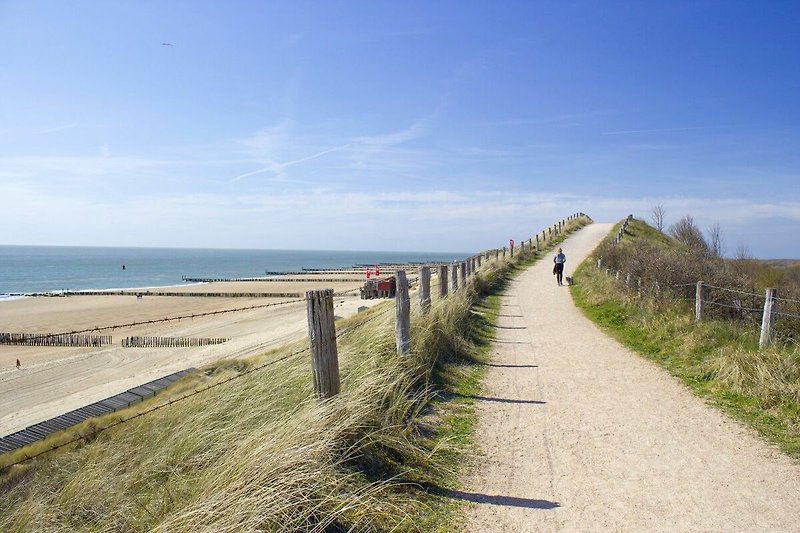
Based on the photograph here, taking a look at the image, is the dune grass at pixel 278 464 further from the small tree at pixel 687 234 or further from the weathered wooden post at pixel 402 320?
the small tree at pixel 687 234

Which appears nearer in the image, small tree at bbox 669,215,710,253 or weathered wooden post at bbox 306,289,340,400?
weathered wooden post at bbox 306,289,340,400

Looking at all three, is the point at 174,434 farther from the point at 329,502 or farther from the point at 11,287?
the point at 11,287

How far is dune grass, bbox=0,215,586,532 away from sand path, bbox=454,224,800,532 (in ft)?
1.50

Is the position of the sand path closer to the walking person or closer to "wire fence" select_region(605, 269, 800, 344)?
"wire fence" select_region(605, 269, 800, 344)

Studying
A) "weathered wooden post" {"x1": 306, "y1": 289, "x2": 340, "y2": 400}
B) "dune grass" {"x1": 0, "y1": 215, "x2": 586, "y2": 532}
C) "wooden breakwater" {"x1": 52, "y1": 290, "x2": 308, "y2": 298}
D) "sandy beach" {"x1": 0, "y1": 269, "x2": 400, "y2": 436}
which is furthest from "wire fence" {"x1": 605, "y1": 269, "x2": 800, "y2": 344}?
"wooden breakwater" {"x1": 52, "y1": 290, "x2": 308, "y2": 298}

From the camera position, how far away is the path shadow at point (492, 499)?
14.1ft

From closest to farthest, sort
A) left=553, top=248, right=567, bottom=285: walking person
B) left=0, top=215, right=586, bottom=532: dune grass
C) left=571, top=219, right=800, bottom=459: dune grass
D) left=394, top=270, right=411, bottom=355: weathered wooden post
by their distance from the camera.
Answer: left=0, top=215, right=586, bottom=532: dune grass → left=571, top=219, right=800, bottom=459: dune grass → left=394, top=270, right=411, bottom=355: weathered wooden post → left=553, top=248, right=567, bottom=285: walking person

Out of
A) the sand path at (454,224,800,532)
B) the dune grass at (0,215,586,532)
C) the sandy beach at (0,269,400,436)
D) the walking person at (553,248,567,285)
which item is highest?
the walking person at (553,248,567,285)

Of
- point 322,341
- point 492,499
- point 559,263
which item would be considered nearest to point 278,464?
point 322,341

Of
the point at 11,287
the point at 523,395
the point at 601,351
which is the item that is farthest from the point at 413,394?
the point at 11,287

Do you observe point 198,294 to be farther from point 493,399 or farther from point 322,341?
point 322,341

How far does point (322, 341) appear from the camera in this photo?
479cm

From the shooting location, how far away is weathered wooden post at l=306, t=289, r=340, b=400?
4703mm

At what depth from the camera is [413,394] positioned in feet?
22.0
